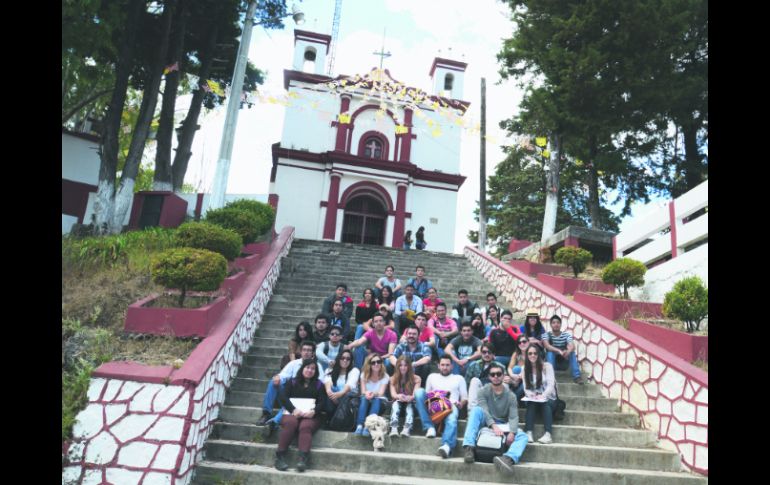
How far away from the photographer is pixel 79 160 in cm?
1470

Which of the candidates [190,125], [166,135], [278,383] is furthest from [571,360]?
[190,125]

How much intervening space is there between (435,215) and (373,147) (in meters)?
3.77

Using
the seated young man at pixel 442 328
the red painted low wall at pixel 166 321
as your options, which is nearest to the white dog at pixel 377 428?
the seated young man at pixel 442 328

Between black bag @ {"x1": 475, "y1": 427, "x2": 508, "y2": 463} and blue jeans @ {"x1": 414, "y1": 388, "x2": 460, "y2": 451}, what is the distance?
0.87 feet

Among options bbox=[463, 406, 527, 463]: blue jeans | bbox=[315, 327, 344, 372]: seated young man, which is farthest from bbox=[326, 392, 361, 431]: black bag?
bbox=[463, 406, 527, 463]: blue jeans

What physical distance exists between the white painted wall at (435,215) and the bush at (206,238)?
12127 mm

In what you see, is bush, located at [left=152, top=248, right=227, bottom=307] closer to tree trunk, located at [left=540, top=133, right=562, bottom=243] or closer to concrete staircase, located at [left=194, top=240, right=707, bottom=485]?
concrete staircase, located at [left=194, top=240, right=707, bottom=485]

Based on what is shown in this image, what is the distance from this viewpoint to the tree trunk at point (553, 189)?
13891 millimetres

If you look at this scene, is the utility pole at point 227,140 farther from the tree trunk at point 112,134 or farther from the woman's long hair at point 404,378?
the woman's long hair at point 404,378

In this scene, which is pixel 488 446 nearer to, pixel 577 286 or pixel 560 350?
pixel 560 350

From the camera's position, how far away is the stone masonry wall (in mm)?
5035
